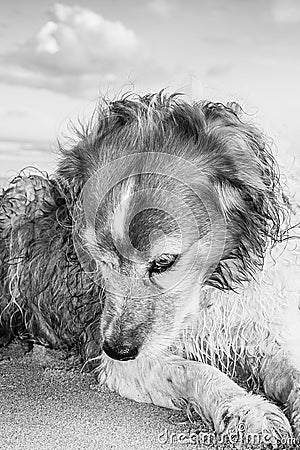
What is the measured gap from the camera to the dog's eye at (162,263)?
3947 mm

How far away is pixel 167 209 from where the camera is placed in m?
3.94

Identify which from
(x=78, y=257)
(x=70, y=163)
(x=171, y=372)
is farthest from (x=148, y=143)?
(x=171, y=372)

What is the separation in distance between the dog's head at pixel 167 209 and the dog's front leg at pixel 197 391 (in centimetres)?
26

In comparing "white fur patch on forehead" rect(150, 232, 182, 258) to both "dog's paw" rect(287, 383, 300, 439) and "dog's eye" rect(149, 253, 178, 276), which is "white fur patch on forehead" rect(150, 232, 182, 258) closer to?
"dog's eye" rect(149, 253, 178, 276)

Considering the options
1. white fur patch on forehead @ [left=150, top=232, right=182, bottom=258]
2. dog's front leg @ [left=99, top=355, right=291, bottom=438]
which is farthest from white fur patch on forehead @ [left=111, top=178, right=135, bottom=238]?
dog's front leg @ [left=99, top=355, right=291, bottom=438]

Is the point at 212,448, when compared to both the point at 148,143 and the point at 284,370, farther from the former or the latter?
the point at 148,143

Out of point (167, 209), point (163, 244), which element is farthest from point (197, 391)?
point (167, 209)

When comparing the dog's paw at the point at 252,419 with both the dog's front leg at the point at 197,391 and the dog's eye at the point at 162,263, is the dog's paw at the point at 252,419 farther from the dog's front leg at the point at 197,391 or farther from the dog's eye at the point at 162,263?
the dog's eye at the point at 162,263

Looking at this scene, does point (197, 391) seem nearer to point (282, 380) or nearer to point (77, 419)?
point (282, 380)

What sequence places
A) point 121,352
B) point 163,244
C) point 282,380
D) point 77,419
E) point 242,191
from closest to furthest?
point 163,244, point 121,352, point 77,419, point 242,191, point 282,380

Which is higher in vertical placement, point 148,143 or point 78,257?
point 148,143

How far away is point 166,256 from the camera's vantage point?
155 inches

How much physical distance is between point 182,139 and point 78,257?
100 centimetres

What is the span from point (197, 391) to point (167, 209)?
3.30ft
